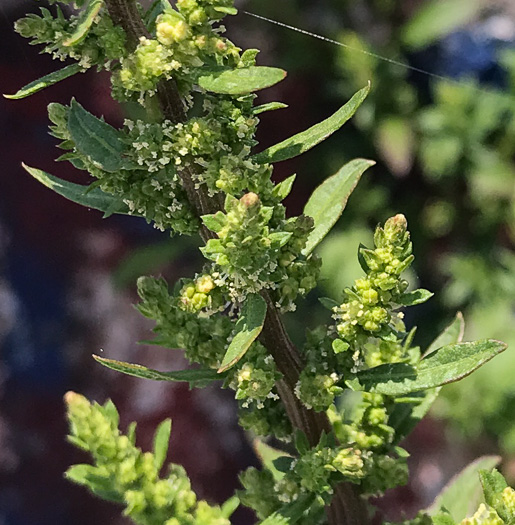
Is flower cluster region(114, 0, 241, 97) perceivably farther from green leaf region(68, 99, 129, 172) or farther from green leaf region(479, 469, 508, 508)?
green leaf region(479, 469, 508, 508)

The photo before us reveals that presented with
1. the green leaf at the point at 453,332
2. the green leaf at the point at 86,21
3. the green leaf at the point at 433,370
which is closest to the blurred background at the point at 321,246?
the green leaf at the point at 453,332

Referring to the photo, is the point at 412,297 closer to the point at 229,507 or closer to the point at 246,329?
the point at 246,329

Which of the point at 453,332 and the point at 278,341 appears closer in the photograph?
the point at 278,341

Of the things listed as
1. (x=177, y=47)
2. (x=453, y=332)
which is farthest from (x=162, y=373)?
(x=453, y=332)

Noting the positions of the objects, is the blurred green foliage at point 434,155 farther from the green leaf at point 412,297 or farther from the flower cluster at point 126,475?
the green leaf at point 412,297

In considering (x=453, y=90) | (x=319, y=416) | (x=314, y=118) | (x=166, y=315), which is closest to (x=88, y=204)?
(x=166, y=315)

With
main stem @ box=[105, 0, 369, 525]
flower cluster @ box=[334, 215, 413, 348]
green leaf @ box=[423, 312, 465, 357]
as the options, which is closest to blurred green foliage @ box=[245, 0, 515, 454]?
green leaf @ box=[423, 312, 465, 357]
